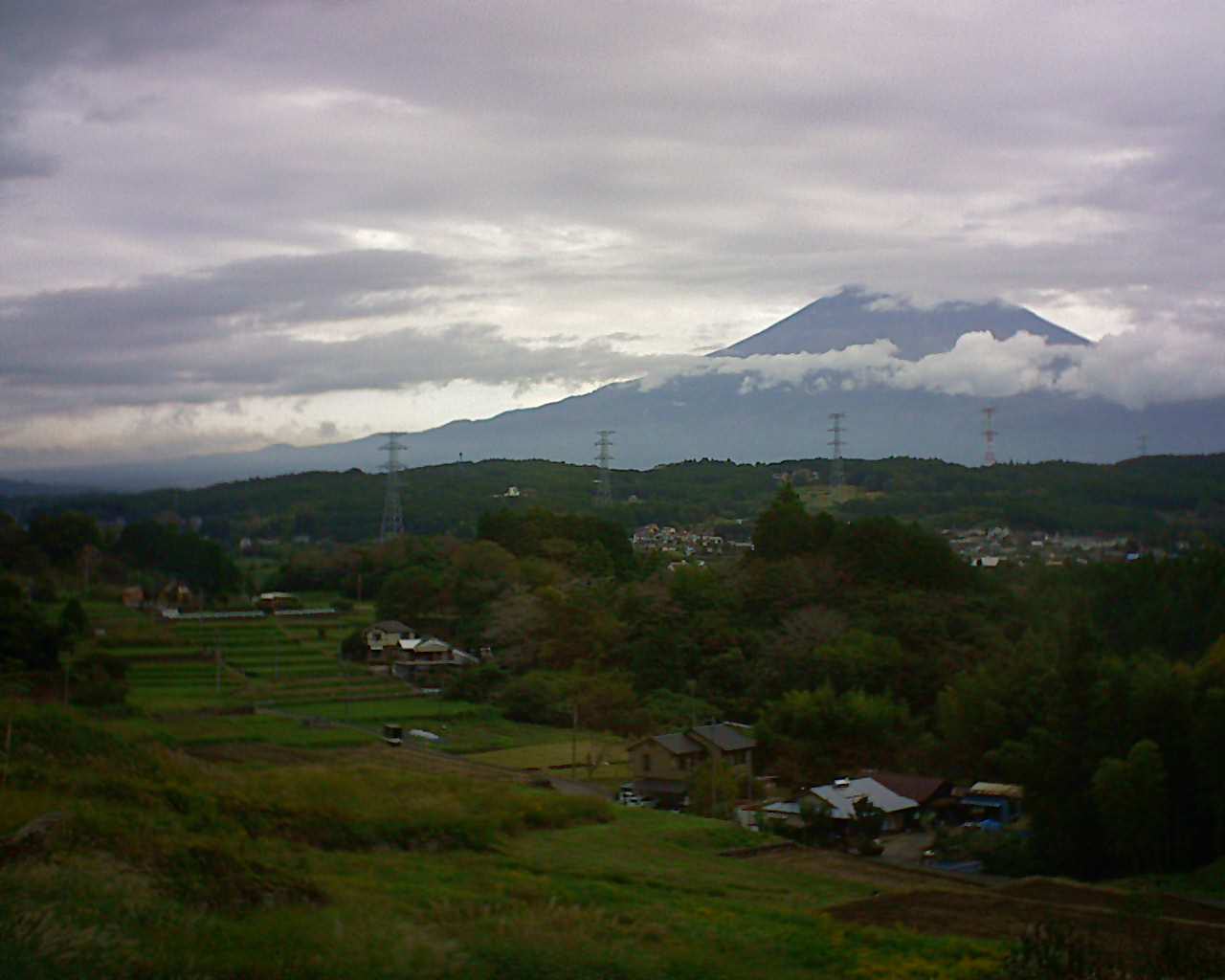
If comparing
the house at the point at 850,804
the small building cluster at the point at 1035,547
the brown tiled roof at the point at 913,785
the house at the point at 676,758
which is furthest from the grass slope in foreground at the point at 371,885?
the small building cluster at the point at 1035,547

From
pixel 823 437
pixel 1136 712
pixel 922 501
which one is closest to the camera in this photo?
pixel 1136 712

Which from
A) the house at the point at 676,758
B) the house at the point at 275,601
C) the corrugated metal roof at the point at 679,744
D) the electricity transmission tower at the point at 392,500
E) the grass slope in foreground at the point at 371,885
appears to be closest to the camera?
the grass slope in foreground at the point at 371,885

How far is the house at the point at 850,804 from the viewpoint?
15.7 metres

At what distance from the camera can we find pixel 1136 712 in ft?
48.5

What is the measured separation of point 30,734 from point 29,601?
7886 mm

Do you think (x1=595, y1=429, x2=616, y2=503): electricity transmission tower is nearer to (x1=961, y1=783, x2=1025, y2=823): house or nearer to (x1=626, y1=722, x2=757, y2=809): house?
(x1=626, y1=722, x2=757, y2=809): house

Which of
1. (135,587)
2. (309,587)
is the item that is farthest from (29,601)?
(309,587)

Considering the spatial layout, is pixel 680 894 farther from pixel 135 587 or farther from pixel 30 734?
pixel 135 587

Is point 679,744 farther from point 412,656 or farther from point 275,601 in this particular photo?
point 275,601

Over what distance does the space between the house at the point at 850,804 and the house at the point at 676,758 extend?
2014 millimetres

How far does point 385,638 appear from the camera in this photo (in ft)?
93.4

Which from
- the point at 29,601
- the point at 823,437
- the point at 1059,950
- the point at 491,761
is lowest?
the point at 491,761

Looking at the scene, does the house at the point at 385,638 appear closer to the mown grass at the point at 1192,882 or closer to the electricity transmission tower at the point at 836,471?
the electricity transmission tower at the point at 836,471

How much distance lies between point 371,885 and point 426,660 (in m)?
18.9
